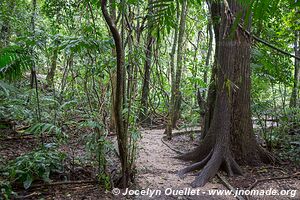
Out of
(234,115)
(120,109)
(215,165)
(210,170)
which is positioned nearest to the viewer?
(120,109)

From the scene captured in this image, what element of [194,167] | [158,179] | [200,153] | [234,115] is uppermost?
[234,115]

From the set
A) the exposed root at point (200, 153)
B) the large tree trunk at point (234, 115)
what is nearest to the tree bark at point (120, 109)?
the large tree trunk at point (234, 115)

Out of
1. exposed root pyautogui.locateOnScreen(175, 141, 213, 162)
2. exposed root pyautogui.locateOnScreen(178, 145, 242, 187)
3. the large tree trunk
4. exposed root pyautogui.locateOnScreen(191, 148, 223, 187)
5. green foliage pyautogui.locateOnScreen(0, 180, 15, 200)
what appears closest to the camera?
green foliage pyautogui.locateOnScreen(0, 180, 15, 200)

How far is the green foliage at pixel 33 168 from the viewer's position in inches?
139

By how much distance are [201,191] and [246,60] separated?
2.56m

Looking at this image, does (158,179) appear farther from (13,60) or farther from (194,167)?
(13,60)

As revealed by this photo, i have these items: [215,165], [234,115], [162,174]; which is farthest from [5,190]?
[234,115]

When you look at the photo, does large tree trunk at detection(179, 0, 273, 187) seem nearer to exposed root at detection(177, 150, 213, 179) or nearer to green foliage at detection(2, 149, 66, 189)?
exposed root at detection(177, 150, 213, 179)

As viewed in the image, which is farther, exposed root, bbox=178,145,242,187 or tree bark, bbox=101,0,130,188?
exposed root, bbox=178,145,242,187

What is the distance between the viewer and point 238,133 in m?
5.08

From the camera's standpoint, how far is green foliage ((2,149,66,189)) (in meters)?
3.54

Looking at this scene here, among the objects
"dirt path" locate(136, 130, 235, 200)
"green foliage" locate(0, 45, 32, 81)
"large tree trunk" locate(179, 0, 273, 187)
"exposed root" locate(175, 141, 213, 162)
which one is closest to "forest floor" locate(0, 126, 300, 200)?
"dirt path" locate(136, 130, 235, 200)

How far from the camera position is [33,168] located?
3.69 meters

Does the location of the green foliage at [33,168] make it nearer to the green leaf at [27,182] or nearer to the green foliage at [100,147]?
the green leaf at [27,182]
